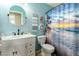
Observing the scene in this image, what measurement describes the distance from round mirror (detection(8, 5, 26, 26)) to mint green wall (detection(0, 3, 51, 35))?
0.06 metres

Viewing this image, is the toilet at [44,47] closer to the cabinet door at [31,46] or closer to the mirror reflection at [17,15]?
the cabinet door at [31,46]

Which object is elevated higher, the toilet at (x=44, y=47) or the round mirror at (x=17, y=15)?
the round mirror at (x=17, y=15)

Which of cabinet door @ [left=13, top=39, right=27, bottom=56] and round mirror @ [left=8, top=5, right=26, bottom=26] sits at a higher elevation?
round mirror @ [left=8, top=5, right=26, bottom=26]

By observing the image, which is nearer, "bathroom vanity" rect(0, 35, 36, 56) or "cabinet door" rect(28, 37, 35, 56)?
"bathroom vanity" rect(0, 35, 36, 56)

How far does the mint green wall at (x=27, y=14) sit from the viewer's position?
1936mm

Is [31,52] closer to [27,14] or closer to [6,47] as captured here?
[6,47]

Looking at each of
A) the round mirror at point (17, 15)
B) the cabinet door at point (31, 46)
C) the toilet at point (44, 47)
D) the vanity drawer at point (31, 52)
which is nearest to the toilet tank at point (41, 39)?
the toilet at point (44, 47)

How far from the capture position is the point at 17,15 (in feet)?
6.60

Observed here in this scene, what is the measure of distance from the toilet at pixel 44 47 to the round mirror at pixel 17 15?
0.45 m

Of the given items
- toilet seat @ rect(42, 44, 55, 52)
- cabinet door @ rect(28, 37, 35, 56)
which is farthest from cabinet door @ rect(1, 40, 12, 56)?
toilet seat @ rect(42, 44, 55, 52)

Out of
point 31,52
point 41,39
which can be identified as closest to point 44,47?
point 41,39

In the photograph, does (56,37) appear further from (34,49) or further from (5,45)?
(5,45)

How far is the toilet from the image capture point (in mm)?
2006

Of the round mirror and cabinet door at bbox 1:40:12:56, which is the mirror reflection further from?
cabinet door at bbox 1:40:12:56
